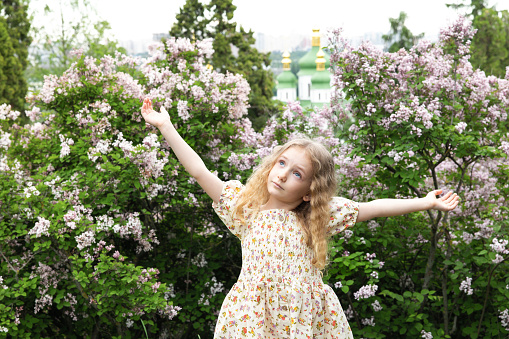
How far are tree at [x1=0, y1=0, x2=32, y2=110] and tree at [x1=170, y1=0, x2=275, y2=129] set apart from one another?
4604 millimetres

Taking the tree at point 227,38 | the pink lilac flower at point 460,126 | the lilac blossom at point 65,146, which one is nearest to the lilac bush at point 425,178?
the pink lilac flower at point 460,126

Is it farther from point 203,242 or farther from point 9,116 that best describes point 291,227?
point 9,116

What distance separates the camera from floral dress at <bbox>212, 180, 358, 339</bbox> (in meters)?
2.33

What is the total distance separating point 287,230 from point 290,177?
218 mm

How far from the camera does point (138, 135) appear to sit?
14.3 feet

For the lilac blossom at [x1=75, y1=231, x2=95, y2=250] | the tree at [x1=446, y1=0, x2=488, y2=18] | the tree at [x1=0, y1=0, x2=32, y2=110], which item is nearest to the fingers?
the lilac blossom at [x1=75, y1=231, x2=95, y2=250]

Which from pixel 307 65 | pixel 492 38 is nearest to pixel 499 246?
pixel 492 38

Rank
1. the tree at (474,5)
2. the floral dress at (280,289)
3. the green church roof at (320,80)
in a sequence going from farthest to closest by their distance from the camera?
the green church roof at (320,80) < the tree at (474,5) < the floral dress at (280,289)

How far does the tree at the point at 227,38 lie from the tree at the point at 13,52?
460 cm

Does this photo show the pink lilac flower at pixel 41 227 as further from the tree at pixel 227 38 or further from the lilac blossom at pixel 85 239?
the tree at pixel 227 38

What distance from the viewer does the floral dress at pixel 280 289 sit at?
233 cm

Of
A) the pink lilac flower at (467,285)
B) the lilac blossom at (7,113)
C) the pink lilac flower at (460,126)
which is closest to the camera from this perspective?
the pink lilac flower at (460,126)

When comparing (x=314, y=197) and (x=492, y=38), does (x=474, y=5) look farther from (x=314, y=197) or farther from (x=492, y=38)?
(x=314, y=197)

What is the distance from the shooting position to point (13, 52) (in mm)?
17047
